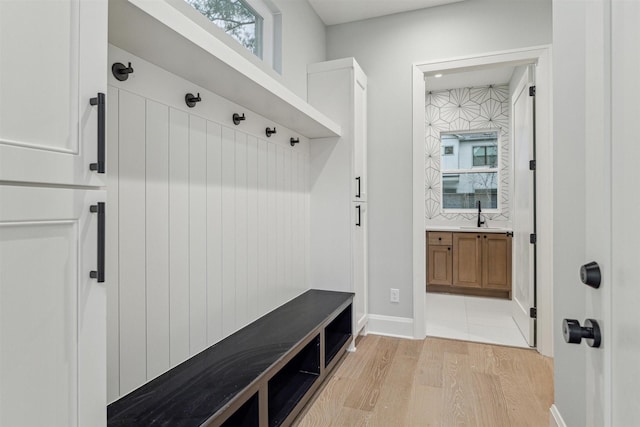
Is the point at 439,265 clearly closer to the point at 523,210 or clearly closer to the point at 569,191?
the point at 523,210

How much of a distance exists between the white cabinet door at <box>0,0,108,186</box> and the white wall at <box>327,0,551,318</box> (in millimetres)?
2501

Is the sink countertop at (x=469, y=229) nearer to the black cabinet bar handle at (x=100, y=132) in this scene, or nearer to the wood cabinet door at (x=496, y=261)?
the wood cabinet door at (x=496, y=261)

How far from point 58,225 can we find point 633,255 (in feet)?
3.45

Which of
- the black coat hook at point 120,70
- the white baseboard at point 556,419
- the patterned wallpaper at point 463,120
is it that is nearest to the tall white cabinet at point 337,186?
the white baseboard at point 556,419

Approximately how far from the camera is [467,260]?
176 inches

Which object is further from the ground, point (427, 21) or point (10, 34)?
point (427, 21)

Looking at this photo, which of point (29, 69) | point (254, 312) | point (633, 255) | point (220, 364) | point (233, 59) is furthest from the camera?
point (254, 312)

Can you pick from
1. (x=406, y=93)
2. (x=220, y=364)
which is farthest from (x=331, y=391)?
(x=406, y=93)

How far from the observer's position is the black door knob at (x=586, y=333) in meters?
0.67

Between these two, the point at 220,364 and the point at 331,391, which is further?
the point at 331,391

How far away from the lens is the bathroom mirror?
4.88 metres

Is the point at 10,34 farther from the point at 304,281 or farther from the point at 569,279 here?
the point at 304,281

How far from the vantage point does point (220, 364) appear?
147cm

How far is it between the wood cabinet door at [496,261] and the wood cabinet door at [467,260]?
0.19 feet
